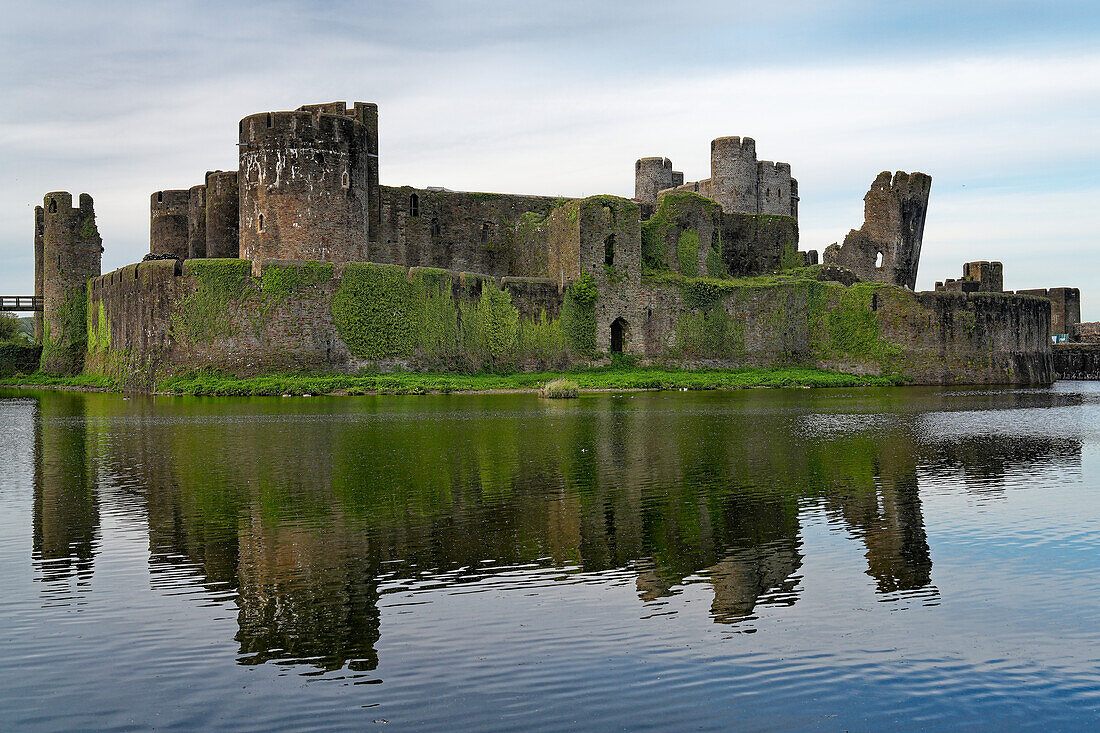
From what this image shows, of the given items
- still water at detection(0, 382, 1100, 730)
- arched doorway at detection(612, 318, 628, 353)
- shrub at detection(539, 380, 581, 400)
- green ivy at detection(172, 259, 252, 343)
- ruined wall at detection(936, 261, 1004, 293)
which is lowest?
still water at detection(0, 382, 1100, 730)

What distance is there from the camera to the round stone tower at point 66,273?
150 feet

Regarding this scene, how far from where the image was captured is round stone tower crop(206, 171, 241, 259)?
43.1m

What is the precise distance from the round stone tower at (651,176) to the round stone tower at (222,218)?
23535 millimetres

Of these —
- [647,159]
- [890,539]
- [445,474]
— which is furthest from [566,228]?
[890,539]

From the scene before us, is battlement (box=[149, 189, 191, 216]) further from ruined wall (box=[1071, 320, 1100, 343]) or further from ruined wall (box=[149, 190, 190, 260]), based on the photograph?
ruined wall (box=[1071, 320, 1100, 343])

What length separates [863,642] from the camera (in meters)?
6.75

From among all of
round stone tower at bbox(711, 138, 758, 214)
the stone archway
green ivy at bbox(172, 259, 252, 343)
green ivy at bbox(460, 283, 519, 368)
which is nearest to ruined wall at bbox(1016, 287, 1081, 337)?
round stone tower at bbox(711, 138, 758, 214)

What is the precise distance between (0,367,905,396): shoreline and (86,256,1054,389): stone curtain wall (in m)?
0.62

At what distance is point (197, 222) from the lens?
44562mm

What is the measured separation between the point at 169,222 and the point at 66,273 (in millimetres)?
5152

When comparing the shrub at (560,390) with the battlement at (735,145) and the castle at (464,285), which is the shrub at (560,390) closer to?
the castle at (464,285)

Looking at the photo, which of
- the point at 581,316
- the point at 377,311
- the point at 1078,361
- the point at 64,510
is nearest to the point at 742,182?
Result: the point at 581,316

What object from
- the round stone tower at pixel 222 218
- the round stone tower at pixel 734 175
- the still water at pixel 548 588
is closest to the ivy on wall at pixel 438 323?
the round stone tower at pixel 222 218

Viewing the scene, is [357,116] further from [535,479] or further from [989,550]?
[989,550]
